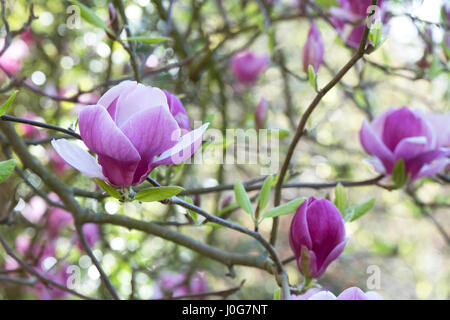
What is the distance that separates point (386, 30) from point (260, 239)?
18.4 inches

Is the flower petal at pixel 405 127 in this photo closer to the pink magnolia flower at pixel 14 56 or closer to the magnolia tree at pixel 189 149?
the magnolia tree at pixel 189 149

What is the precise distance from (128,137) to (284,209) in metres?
0.21

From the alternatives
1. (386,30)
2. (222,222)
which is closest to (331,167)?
(386,30)

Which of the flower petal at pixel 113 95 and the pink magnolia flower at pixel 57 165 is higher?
the flower petal at pixel 113 95

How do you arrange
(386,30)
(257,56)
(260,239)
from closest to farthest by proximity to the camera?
(260,239)
(386,30)
(257,56)

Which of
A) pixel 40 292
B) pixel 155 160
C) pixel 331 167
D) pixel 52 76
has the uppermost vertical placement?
pixel 155 160

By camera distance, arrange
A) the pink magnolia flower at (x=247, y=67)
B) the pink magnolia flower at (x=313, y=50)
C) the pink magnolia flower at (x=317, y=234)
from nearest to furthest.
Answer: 1. the pink magnolia flower at (x=317, y=234)
2. the pink magnolia flower at (x=313, y=50)
3. the pink magnolia flower at (x=247, y=67)

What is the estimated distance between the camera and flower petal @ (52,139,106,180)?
0.42 m

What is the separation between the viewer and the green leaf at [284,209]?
1.78 feet

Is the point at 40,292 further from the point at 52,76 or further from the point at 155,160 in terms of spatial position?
the point at 155,160

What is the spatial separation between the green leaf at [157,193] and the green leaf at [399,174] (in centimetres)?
36

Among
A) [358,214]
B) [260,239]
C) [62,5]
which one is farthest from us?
[62,5]

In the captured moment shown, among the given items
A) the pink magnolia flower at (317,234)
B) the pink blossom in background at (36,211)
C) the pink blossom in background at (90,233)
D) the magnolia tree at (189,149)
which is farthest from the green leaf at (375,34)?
the pink blossom in background at (36,211)

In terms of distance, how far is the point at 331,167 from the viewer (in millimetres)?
1501
